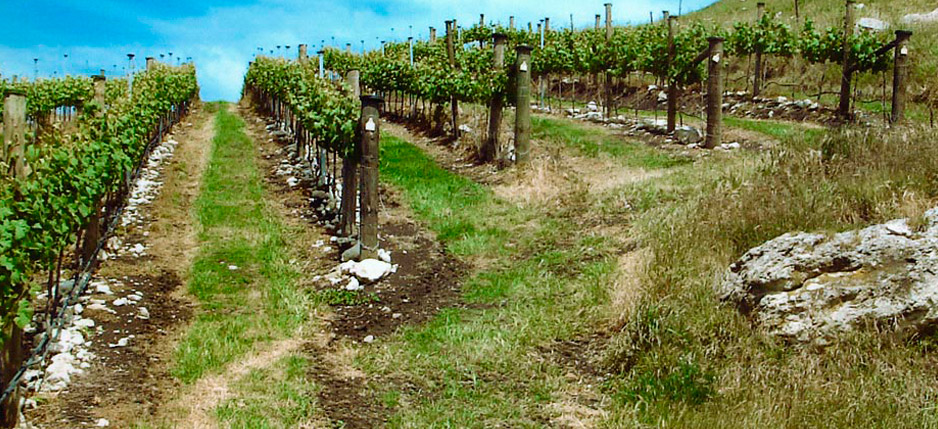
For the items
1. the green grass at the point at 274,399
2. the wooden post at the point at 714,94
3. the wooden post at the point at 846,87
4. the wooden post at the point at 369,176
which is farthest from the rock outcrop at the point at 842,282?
the wooden post at the point at 846,87

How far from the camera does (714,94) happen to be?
13.1 meters

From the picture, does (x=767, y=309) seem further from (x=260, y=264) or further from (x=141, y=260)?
(x=141, y=260)

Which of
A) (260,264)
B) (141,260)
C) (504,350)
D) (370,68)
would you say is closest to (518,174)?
(260,264)

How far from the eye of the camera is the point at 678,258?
6.44 meters

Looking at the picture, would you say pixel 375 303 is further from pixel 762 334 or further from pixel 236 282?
pixel 762 334

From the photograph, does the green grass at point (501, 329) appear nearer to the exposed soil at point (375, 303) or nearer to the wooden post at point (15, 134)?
the exposed soil at point (375, 303)

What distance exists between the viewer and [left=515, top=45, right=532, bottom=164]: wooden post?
41.0 ft

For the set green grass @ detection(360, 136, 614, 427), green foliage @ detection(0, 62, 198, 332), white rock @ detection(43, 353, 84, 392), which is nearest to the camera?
green foliage @ detection(0, 62, 198, 332)

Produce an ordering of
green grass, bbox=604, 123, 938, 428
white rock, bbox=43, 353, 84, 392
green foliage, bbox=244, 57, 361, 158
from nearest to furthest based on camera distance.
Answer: green grass, bbox=604, 123, 938, 428 → white rock, bbox=43, 353, 84, 392 → green foliage, bbox=244, 57, 361, 158

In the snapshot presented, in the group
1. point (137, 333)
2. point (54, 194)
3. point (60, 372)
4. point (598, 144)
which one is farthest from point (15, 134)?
point (598, 144)

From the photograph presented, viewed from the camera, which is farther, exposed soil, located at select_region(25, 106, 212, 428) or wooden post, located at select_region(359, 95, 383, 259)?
wooden post, located at select_region(359, 95, 383, 259)

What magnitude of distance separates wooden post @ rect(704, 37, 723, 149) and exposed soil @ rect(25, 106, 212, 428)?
Result: 8014 mm

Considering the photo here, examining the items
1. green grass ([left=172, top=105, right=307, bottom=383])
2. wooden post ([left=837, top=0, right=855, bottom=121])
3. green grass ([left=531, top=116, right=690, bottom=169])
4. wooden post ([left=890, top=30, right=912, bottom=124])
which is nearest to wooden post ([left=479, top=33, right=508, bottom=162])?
green grass ([left=531, top=116, right=690, bottom=169])

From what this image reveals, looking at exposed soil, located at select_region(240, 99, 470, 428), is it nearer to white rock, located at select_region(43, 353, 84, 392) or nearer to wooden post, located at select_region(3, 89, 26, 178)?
white rock, located at select_region(43, 353, 84, 392)
